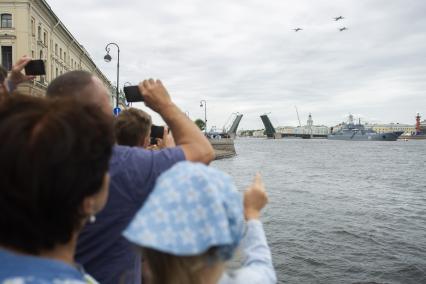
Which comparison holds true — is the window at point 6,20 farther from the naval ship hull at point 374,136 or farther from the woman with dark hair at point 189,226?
the naval ship hull at point 374,136

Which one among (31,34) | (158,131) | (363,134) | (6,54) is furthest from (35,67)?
(363,134)

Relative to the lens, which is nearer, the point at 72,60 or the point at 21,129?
the point at 21,129

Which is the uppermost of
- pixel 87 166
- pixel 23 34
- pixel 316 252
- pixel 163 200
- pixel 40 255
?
pixel 23 34

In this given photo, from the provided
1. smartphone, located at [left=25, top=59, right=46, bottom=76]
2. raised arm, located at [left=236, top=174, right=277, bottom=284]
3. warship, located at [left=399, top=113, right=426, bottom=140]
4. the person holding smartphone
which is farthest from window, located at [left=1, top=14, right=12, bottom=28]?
warship, located at [left=399, top=113, right=426, bottom=140]

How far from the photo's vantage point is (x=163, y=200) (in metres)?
1.27

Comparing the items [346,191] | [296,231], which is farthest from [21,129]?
[346,191]

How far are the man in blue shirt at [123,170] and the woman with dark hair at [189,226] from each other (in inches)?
18.2

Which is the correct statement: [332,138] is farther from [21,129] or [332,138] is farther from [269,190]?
[21,129]

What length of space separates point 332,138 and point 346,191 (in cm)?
14548

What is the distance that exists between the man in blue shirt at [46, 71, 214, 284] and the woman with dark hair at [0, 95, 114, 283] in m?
0.61

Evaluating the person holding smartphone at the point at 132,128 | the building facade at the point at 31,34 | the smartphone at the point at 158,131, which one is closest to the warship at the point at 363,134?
the building facade at the point at 31,34

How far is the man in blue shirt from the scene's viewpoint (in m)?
1.83

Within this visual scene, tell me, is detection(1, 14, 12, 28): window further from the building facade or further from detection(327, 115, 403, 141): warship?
detection(327, 115, 403, 141): warship

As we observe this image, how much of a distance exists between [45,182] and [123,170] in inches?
A: 29.1
